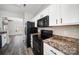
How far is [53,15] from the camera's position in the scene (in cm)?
189


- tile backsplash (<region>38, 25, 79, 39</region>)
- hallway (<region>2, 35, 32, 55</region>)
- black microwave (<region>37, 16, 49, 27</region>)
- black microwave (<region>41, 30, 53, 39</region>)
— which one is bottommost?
hallway (<region>2, 35, 32, 55</region>)

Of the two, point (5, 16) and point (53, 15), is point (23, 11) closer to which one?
point (5, 16)

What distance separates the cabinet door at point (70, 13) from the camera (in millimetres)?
1333

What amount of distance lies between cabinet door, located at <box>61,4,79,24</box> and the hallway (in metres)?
0.79

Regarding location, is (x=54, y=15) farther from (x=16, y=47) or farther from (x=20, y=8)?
(x=16, y=47)

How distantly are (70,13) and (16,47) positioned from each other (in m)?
0.99

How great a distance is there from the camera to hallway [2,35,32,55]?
1.43 meters

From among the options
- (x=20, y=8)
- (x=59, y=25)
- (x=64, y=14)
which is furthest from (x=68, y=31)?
(x=20, y=8)

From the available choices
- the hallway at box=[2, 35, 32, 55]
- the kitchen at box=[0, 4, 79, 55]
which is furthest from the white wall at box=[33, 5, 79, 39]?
the hallway at box=[2, 35, 32, 55]

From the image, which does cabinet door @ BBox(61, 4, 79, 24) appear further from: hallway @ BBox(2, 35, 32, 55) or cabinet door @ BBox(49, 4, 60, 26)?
hallway @ BBox(2, 35, 32, 55)

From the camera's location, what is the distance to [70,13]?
1.44m

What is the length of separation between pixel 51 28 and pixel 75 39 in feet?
2.58

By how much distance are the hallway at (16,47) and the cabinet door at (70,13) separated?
794mm
